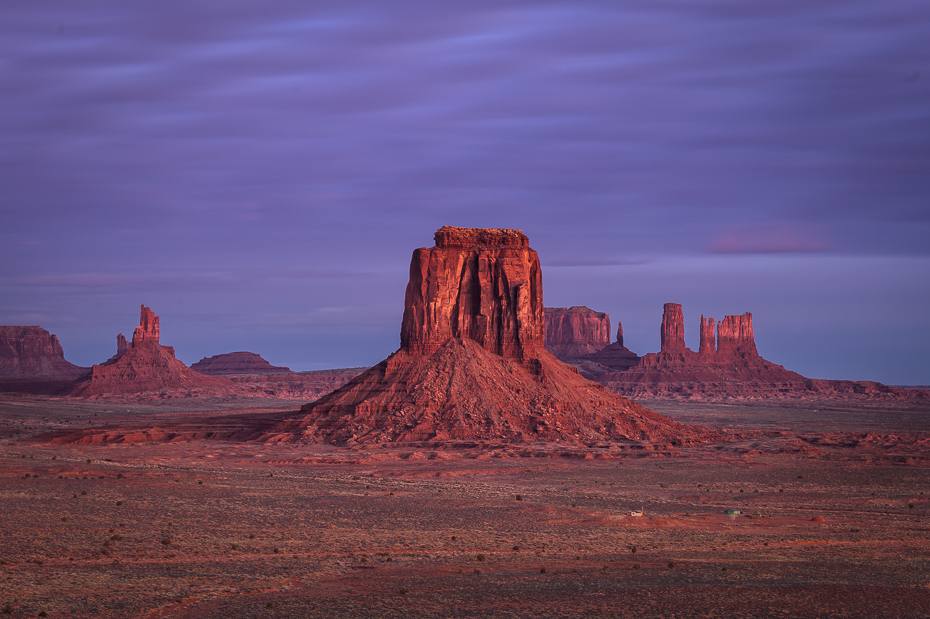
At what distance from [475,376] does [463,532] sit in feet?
140

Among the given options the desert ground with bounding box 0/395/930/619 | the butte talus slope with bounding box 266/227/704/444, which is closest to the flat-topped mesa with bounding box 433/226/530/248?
the butte talus slope with bounding box 266/227/704/444

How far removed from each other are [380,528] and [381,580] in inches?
408

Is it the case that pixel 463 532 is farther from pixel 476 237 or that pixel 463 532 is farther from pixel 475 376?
pixel 476 237

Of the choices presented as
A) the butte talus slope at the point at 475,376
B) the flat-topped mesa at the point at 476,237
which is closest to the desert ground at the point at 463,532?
the butte talus slope at the point at 475,376

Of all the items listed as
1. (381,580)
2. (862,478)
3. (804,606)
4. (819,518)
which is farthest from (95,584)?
(862,478)

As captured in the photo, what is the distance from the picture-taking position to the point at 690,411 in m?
158

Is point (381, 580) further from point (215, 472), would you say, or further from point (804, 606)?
point (215, 472)

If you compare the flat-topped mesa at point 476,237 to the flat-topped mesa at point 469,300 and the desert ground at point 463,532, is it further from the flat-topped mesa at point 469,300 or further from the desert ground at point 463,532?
the desert ground at point 463,532

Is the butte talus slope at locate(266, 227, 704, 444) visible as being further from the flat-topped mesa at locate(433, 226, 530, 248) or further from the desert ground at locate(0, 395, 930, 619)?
the desert ground at locate(0, 395, 930, 619)

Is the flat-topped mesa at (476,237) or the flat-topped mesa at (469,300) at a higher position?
the flat-topped mesa at (476,237)

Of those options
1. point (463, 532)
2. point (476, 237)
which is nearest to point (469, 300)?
point (476, 237)

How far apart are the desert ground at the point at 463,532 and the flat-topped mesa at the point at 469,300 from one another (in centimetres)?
1329

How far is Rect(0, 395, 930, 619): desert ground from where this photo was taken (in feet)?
83.9

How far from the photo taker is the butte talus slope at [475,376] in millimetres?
78312
